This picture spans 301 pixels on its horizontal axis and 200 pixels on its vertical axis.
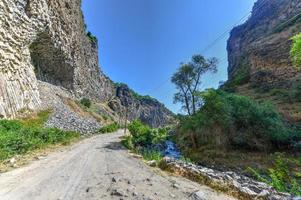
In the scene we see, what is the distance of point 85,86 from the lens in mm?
63625

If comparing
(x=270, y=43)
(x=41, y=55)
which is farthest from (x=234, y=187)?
(x=270, y=43)

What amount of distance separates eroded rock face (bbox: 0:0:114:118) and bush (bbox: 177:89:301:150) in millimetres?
15931

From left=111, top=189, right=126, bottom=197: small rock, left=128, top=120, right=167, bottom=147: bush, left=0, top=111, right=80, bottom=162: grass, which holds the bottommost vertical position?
left=111, top=189, right=126, bottom=197: small rock

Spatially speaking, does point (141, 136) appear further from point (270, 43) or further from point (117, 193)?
point (270, 43)

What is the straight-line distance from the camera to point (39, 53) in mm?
42031

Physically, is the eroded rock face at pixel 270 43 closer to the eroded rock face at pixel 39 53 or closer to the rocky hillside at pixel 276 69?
the rocky hillside at pixel 276 69

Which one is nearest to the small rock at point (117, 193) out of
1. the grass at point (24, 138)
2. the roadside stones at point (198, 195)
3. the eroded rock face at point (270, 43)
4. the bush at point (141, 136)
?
the roadside stones at point (198, 195)

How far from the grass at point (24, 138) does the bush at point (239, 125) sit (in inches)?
453

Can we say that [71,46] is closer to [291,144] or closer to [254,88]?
[254,88]

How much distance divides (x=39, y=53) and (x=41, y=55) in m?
0.58

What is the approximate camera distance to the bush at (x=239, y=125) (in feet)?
71.2

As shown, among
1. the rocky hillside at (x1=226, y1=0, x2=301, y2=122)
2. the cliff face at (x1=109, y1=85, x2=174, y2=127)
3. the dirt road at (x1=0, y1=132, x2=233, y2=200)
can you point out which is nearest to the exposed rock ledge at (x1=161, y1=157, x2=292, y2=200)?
the dirt road at (x1=0, y1=132, x2=233, y2=200)

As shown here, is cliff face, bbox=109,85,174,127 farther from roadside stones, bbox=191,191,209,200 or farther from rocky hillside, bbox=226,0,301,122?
roadside stones, bbox=191,191,209,200

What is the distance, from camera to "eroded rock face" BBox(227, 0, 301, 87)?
142 ft
